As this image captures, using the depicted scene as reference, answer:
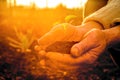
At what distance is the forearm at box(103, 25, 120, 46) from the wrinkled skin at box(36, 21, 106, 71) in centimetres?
2

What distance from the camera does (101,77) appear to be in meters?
4.17

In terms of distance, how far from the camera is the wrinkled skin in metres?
1.20

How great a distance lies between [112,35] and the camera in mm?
1226

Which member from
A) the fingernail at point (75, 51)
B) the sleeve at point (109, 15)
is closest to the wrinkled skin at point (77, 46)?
the fingernail at point (75, 51)

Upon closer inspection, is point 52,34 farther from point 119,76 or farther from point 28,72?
point 119,76

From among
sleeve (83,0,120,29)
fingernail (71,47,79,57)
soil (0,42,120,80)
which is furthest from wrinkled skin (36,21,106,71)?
soil (0,42,120,80)

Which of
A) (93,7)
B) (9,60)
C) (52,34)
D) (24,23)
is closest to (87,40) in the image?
(52,34)

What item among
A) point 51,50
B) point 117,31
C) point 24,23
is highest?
point 117,31

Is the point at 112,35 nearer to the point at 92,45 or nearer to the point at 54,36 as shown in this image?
the point at 92,45

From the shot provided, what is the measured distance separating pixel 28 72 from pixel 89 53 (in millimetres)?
2952

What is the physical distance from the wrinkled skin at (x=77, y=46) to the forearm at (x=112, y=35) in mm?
24

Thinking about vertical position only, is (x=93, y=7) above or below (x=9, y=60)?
above

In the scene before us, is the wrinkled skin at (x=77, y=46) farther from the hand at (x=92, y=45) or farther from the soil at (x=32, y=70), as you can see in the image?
the soil at (x=32, y=70)

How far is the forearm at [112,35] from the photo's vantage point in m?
1.22
